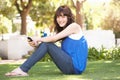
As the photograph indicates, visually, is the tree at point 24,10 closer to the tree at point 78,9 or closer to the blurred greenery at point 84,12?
the blurred greenery at point 84,12

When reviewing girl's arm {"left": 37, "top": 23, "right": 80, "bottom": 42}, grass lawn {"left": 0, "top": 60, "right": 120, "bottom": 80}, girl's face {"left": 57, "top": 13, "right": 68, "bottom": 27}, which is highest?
girl's face {"left": 57, "top": 13, "right": 68, "bottom": 27}

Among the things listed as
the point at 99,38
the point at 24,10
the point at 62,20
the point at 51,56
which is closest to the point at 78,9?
the point at 99,38

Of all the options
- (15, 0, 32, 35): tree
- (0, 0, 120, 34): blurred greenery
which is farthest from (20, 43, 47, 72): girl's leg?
(15, 0, 32, 35): tree

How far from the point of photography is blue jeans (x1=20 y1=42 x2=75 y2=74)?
640 centimetres

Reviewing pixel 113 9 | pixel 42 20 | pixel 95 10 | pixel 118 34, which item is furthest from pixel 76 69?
pixel 95 10

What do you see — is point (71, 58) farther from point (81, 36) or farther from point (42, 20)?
point (42, 20)

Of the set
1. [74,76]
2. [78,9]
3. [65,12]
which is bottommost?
[78,9]

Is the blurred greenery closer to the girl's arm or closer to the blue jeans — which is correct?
the girl's arm

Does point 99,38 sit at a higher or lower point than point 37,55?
lower

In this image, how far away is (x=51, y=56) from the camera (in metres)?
6.53

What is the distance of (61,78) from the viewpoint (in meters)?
6.14

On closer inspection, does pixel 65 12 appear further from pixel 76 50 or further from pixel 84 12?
pixel 84 12

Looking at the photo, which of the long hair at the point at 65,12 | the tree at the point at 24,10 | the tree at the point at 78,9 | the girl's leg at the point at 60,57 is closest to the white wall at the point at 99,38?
the tree at the point at 78,9

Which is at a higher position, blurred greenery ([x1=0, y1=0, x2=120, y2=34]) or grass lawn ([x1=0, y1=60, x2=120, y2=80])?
grass lawn ([x1=0, y1=60, x2=120, y2=80])
